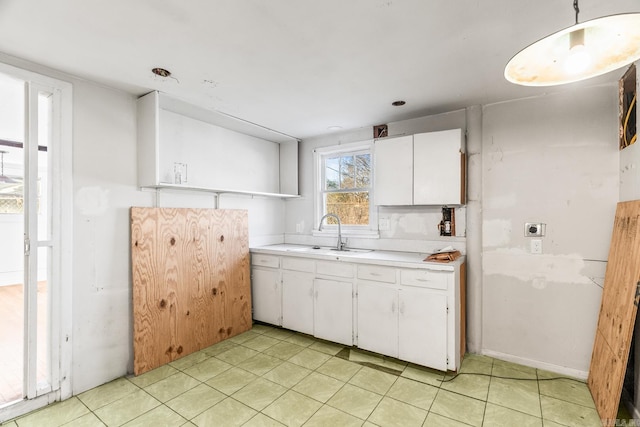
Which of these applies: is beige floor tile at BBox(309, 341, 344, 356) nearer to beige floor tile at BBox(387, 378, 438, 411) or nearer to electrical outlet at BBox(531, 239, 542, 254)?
beige floor tile at BBox(387, 378, 438, 411)

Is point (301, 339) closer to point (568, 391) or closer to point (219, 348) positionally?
point (219, 348)

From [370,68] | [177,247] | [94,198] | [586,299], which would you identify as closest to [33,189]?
[94,198]

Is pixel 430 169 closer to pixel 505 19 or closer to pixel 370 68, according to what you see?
pixel 370 68

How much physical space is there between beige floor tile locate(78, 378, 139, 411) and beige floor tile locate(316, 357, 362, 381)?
1537 mm

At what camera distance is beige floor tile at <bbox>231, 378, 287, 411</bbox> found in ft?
7.37

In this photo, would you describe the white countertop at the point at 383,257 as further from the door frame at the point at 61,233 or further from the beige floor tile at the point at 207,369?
the door frame at the point at 61,233

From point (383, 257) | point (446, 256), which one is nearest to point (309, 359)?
point (383, 257)

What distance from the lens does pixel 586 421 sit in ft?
6.57

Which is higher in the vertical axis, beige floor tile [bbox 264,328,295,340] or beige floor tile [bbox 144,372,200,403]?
beige floor tile [bbox 264,328,295,340]

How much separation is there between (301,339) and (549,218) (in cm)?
267

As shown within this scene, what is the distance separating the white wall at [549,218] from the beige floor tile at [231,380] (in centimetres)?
224

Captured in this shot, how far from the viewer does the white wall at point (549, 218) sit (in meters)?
2.52

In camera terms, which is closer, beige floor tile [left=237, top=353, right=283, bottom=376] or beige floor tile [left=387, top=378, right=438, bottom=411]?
beige floor tile [left=387, top=378, right=438, bottom=411]

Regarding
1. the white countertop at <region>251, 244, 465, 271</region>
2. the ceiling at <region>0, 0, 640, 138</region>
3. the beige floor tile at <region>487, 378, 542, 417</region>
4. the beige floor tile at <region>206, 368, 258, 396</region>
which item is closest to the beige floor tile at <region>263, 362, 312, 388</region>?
the beige floor tile at <region>206, 368, 258, 396</region>
